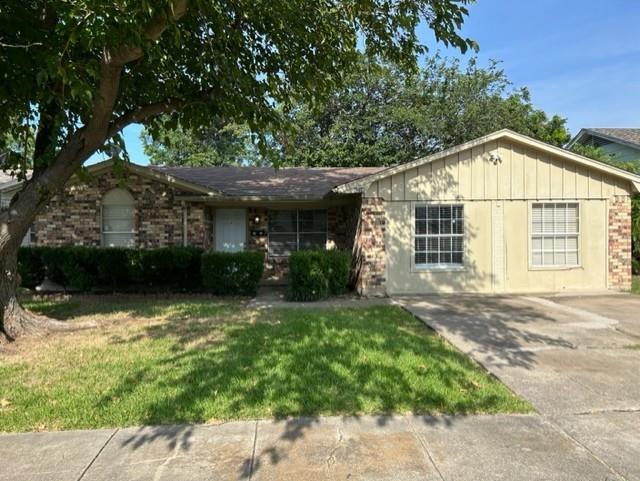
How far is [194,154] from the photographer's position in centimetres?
3353

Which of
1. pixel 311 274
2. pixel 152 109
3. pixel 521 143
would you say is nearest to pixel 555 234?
pixel 521 143

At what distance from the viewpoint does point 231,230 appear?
14.2 m

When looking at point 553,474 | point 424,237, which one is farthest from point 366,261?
point 553,474

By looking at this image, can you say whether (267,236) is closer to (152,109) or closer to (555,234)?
(152,109)

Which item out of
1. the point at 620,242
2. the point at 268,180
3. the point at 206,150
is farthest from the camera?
the point at 206,150

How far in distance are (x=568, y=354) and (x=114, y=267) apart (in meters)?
10.4

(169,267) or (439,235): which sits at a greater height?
(439,235)

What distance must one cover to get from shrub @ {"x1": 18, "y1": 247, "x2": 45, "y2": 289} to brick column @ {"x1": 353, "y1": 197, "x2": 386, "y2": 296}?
27.8 feet

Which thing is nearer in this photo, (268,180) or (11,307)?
(11,307)

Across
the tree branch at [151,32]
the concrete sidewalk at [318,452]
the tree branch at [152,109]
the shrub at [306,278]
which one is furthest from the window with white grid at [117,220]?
the concrete sidewalk at [318,452]

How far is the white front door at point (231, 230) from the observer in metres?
14.2

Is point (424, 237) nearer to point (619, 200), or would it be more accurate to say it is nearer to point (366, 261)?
point (366, 261)

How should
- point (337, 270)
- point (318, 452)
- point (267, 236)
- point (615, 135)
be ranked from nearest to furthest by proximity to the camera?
point (318, 452)
point (337, 270)
point (267, 236)
point (615, 135)

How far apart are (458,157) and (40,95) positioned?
8.98 meters
